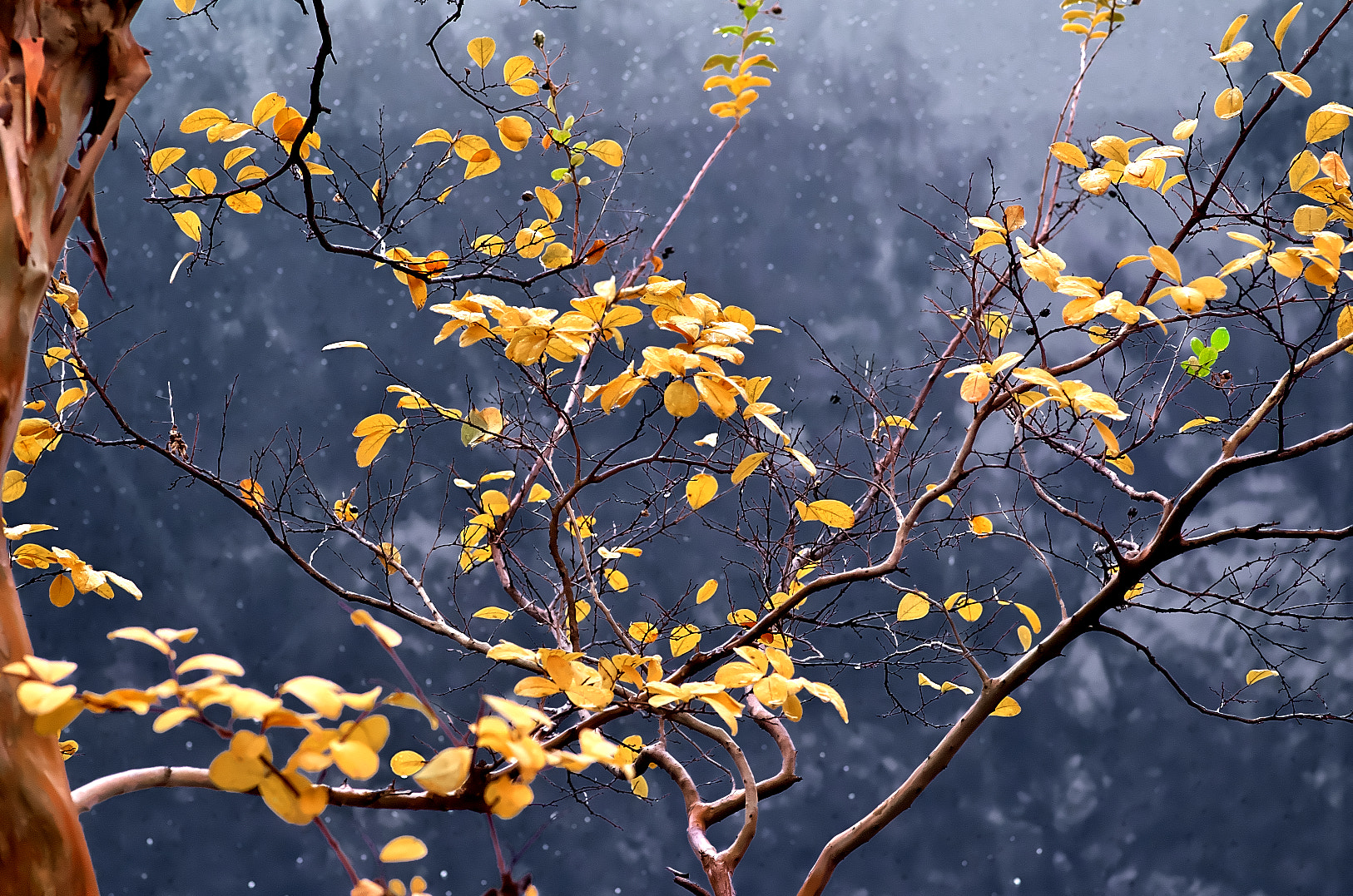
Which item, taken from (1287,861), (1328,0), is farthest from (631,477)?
(1328,0)

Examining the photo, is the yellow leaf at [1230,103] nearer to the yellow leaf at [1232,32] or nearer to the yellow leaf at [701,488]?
the yellow leaf at [1232,32]

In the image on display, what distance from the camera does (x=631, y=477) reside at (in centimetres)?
297

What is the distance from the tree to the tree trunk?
0.09 metres

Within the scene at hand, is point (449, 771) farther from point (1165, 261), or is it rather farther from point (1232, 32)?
point (1232, 32)

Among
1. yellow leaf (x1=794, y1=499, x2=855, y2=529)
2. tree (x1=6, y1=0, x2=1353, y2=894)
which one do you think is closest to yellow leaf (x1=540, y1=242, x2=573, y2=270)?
tree (x1=6, y1=0, x2=1353, y2=894)

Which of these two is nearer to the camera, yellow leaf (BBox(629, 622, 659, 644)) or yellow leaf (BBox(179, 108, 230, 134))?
yellow leaf (BBox(179, 108, 230, 134))

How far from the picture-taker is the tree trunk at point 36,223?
68 cm

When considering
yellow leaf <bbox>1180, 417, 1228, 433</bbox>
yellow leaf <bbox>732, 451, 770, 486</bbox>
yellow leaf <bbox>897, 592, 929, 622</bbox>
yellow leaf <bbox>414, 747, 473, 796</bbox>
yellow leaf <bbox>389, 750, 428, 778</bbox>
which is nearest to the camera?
yellow leaf <bbox>414, 747, 473, 796</bbox>

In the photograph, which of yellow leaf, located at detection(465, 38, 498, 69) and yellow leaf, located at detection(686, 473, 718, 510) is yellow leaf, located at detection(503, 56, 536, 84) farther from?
yellow leaf, located at detection(686, 473, 718, 510)

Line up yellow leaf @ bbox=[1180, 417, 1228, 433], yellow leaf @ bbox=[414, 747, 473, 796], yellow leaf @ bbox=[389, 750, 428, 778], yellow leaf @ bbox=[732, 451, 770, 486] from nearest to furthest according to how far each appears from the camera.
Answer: yellow leaf @ bbox=[414, 747, 473, 796] < yellow leaf @ bbox=[389, 750, 428, 778] < yellow leaf @ bbox=[732, 451, 770, 486] < yellow leaf @ bbox=[1180, 417, 1228, 433]

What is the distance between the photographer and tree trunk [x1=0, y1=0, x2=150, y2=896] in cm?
68

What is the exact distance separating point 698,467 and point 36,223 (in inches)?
60.1

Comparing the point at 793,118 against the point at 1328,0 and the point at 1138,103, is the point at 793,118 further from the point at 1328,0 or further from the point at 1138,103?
the point at 1328,0

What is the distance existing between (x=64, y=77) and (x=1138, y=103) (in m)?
3.29
